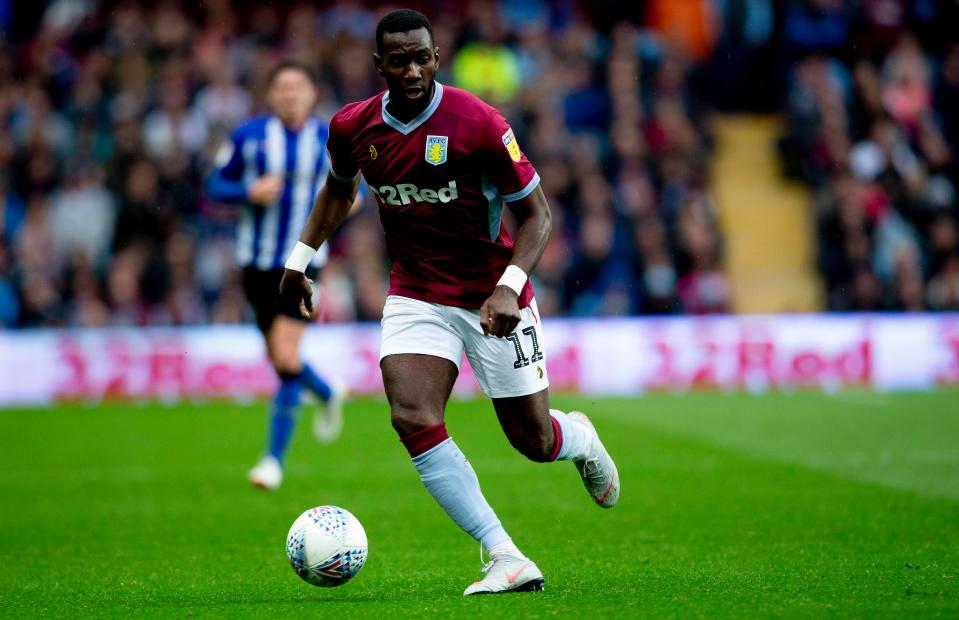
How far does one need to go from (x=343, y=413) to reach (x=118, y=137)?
553 centimetres

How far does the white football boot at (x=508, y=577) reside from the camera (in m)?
5.61

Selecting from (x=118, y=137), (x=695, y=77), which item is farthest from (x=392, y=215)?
(x=695, y=77)

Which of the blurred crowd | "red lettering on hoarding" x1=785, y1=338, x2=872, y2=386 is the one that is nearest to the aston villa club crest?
"red lettering on hoarding" x1=785, y1=338, x2=872, y2=386

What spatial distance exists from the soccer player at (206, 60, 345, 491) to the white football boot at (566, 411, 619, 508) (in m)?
3.44

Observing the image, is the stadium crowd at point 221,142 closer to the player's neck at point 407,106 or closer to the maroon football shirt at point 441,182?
the maroon football shirt at point 441,182

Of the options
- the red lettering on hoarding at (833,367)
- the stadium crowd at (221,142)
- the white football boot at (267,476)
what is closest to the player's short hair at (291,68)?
the white football boot at (267,476)

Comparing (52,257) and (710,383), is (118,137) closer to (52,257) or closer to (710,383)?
(52,257)

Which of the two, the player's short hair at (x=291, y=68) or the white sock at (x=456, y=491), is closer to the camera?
the white sock at (x=456, y=491)

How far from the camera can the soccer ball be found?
5.68 metres

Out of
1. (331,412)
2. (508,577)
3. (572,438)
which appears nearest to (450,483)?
(508,577)

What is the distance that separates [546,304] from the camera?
17719 mm

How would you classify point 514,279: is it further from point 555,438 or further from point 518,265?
point 555,438

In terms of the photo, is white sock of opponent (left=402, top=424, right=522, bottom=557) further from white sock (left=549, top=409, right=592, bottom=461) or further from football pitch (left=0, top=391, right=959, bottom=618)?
white sock (left=549, top=409, right=592, bottom=461)

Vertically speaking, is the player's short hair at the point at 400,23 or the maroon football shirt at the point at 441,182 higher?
the player's short hair at the point at 400,23
